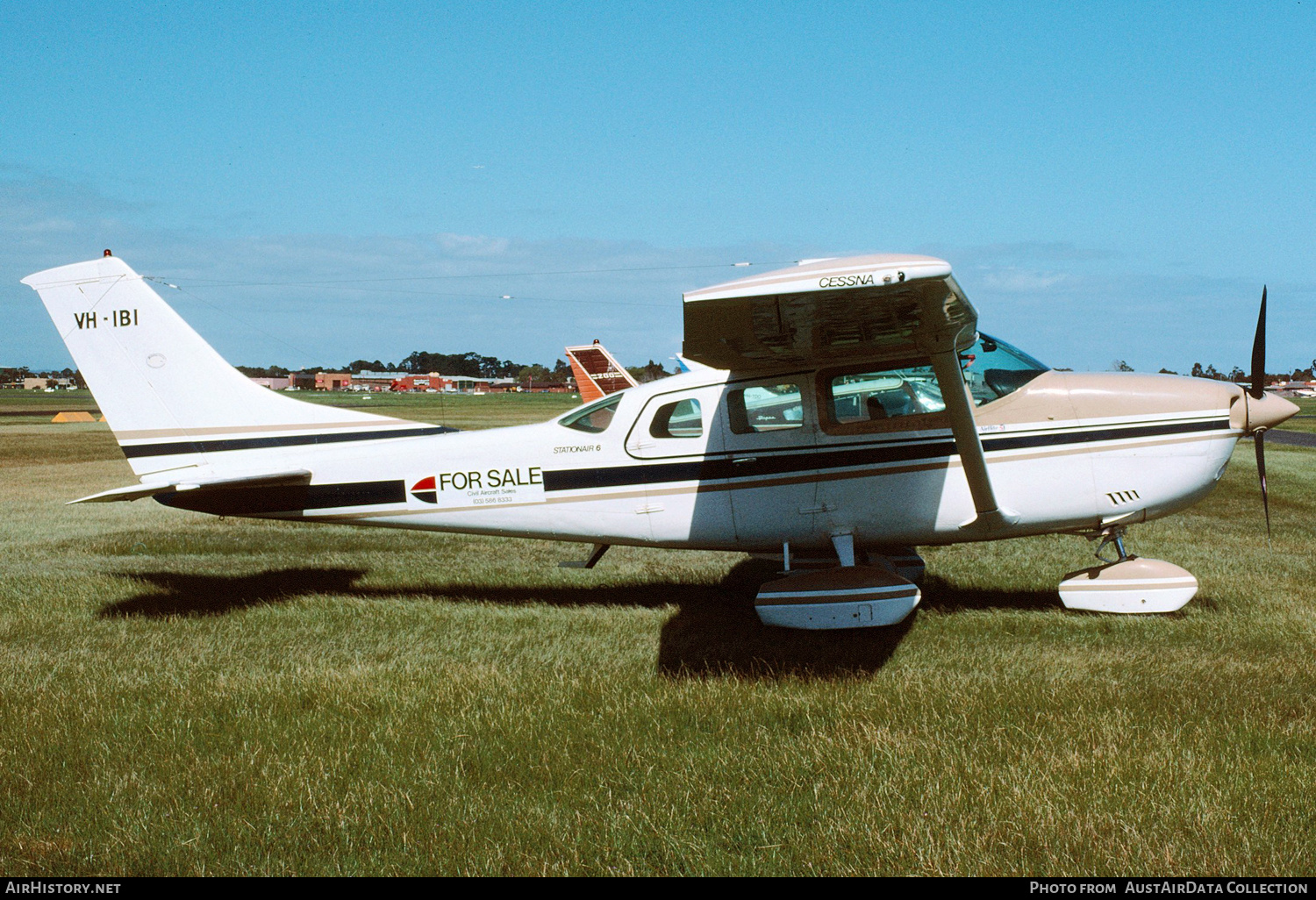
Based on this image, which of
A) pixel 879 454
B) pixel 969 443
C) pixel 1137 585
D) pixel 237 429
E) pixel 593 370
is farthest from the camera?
pixel 593 370

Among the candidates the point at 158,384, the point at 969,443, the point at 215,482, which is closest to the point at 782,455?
the point at 969,443

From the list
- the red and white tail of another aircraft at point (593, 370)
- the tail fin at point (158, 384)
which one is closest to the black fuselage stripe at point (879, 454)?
the tail fin at point (158, 384)

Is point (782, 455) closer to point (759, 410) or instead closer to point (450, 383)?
point (759, 410)

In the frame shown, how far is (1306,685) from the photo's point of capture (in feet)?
17.2

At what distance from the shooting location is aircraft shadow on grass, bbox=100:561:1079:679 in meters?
5.98

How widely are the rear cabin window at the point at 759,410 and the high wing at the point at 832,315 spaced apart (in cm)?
25

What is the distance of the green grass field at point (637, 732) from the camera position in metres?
3.49

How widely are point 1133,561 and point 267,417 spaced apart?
23.8 ft

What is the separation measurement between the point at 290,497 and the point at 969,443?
211 inches

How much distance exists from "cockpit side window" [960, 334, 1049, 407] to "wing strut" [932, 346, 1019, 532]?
0.18 metres

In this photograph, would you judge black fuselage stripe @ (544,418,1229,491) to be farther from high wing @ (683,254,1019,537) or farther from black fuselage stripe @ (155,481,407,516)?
black fuselage stripe @ (155,481,407,516)

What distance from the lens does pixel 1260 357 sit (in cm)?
689
